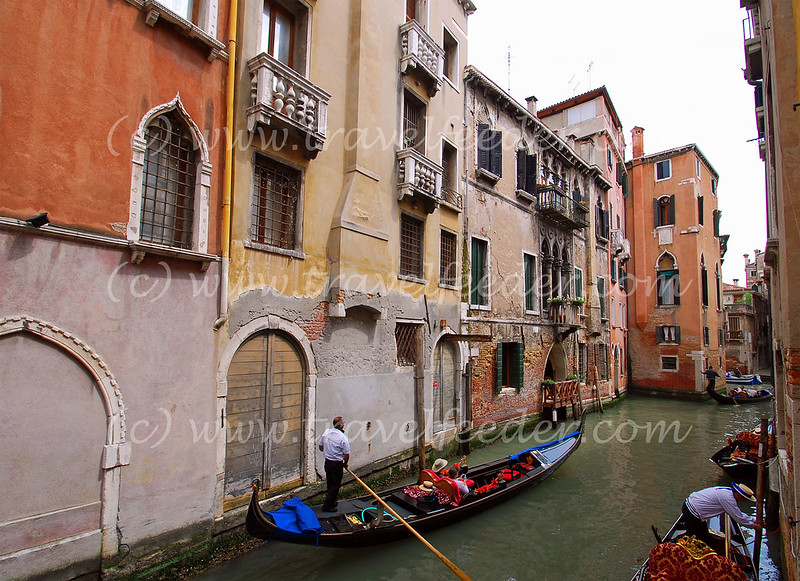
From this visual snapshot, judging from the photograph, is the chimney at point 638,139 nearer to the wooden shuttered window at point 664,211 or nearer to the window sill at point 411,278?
the wooden shuttered window at point 664,211

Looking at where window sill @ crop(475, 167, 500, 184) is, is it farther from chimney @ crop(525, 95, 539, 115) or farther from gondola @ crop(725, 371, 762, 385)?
gondola @ crop(725, 371, 762, 385)

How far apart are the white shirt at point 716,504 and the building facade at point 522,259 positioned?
5932 millimetres

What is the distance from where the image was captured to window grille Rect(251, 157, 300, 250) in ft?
21.8

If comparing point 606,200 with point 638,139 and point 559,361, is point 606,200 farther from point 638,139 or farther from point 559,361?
point 559,361

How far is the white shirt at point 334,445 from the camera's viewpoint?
6.50m

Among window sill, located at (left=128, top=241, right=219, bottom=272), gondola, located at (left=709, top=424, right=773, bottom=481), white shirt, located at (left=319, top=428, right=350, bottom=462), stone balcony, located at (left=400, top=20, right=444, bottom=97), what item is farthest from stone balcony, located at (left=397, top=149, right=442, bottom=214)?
gondola, located at (left=709, top=424, right=773, bottom=481)

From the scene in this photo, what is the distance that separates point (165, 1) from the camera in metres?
5.65

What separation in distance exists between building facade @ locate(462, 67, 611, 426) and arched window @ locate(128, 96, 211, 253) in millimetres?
6868

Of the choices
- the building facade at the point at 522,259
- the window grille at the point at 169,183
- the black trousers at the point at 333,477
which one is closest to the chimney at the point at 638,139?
the building facade at the point at 522,259

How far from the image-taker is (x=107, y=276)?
485cm

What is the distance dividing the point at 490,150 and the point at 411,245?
4376mm

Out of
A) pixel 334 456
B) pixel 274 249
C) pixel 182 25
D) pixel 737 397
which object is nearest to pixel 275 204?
pixel 274 249

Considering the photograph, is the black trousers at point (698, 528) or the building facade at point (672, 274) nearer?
the black trousers at point (698, 528)

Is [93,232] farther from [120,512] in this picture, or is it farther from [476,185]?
[476,185]
